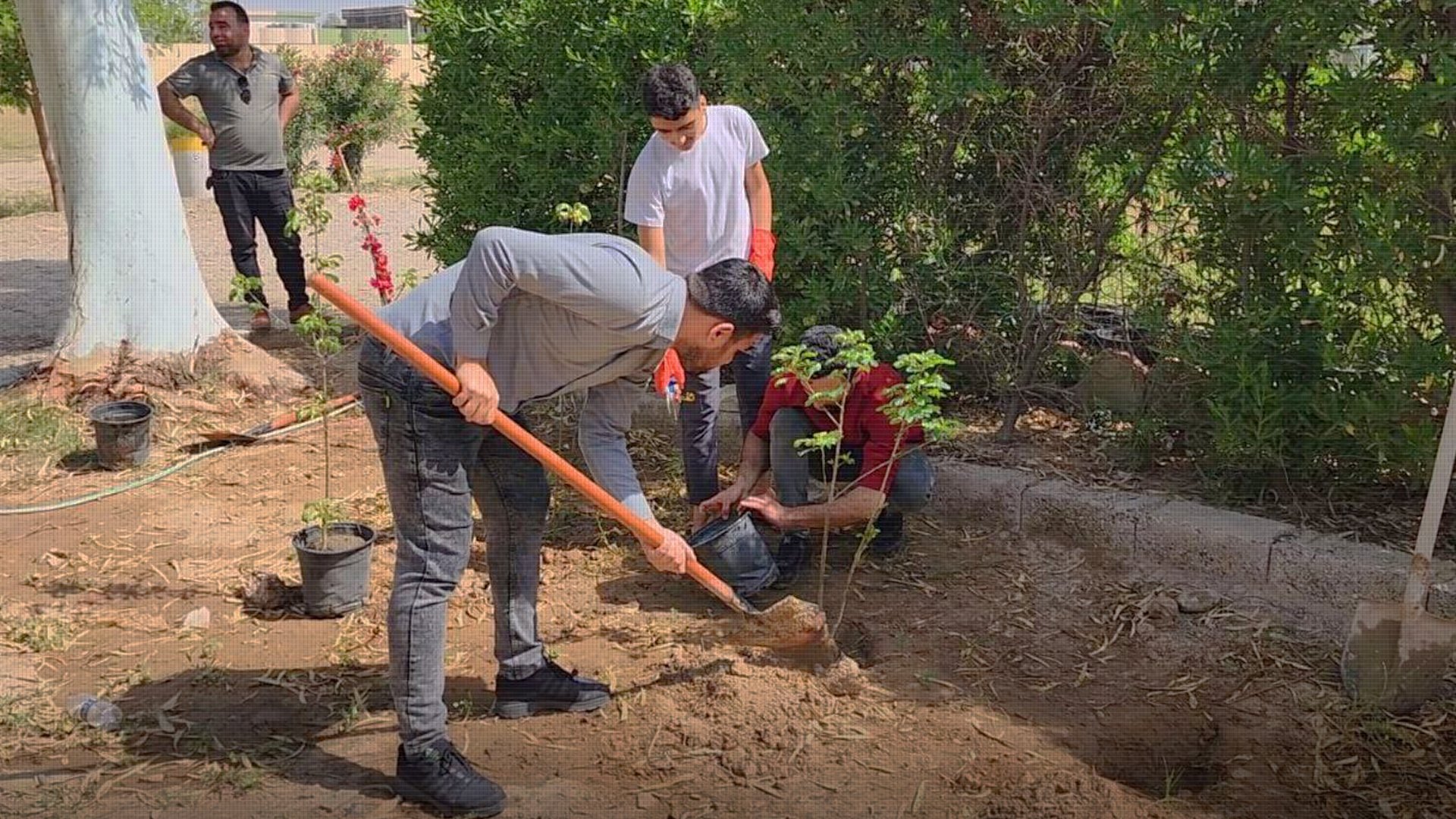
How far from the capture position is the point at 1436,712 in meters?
3.47

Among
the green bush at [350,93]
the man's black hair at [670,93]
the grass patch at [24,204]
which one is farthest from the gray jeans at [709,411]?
the green bush at [350,93]

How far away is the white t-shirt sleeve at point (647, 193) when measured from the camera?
4.53 meters

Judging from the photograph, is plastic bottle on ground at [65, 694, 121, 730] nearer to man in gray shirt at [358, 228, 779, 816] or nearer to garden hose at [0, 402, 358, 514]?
man in gray shirt at [358, 228, 779, 816]

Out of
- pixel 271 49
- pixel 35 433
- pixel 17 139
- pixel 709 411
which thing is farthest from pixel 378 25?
pixel 17 139

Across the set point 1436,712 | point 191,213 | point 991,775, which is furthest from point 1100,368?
point 191,213

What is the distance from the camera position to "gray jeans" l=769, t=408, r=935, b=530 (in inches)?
170

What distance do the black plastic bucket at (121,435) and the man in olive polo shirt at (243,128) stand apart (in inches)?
69.9

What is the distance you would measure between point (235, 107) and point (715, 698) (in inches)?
215

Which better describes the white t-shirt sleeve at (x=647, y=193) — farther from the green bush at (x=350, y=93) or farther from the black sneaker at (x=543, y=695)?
the green bush at (x=350, y=93)

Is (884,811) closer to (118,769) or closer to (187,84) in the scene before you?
(118,769)

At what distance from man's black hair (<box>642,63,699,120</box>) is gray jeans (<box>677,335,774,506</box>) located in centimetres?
90

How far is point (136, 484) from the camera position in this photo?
546 centimetres

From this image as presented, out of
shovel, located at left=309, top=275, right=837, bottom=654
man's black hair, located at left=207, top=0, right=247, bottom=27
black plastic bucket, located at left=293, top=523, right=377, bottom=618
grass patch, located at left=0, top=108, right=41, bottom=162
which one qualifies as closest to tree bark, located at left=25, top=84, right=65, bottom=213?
man's black hair, located at left=207, top=0, right=247, bottom=27

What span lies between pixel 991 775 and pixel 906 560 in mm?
1394
